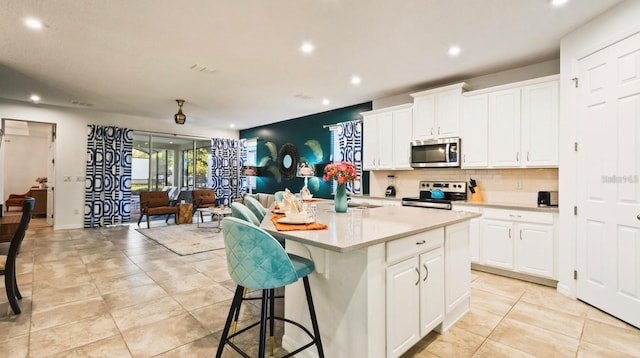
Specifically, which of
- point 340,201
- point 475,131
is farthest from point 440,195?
point 340,201

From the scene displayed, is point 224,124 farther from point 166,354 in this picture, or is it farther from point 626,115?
point 626,115

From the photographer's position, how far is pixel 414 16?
2727 mm

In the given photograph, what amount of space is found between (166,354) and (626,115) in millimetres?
3954

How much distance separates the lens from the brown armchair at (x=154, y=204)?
664cm

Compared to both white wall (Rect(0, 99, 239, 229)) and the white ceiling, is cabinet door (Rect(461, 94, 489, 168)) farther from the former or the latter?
white wall (Rect(0, 99, 239, 229))

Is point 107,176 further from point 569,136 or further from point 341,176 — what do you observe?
point 569,136

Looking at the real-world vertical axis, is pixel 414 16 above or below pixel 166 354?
above

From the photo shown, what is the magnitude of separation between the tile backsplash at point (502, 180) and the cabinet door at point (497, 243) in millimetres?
515

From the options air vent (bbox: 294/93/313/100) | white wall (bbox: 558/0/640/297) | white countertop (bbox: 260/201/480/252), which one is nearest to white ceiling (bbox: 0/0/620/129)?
air vent (bbox: 294/93/313/100)

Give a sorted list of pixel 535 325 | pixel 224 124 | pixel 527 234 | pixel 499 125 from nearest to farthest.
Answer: pixel 535 325 < pixel 527 234 < pixel 499 125 < pixel 224 124

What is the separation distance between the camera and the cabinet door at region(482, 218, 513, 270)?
3494 mm

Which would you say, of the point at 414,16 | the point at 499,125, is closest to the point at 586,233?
the point at 499,125

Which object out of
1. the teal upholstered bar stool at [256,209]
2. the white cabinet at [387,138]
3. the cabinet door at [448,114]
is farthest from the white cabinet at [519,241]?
the teal upholstered bar stool at [256,209]

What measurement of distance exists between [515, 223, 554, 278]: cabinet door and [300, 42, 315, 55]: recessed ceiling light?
312 cm
